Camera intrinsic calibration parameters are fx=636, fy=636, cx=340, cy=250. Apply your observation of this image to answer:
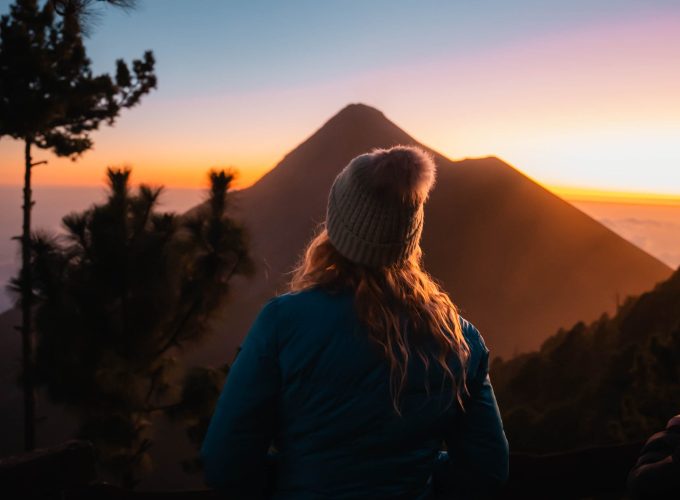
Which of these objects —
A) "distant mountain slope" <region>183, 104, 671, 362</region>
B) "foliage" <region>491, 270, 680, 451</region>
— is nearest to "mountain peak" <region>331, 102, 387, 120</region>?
"distant mountain slope" <region>183, 104, 671, 362</region>

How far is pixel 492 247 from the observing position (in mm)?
67625

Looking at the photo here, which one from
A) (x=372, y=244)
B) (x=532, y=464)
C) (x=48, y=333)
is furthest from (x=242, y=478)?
(x=48, y=333)

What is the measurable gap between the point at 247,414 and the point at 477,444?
1.95 ft

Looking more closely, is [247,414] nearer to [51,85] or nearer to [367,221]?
[367,221]

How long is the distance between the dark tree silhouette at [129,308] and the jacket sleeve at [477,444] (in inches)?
427

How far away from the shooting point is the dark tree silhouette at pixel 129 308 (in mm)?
11375

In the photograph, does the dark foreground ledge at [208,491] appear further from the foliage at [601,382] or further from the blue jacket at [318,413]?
the foliage at [601,382]

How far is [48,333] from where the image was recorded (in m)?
11.2

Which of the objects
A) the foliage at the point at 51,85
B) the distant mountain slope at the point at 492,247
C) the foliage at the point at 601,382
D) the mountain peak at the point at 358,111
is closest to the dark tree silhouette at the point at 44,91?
the foliage at the point at 51,85

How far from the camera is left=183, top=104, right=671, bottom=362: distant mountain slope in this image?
58.2 metres

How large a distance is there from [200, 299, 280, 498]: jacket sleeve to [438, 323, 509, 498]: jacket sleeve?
0.48 meters

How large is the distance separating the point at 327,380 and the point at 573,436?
17517mm

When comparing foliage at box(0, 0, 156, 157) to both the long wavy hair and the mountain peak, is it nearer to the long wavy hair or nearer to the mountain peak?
the long wavy hair

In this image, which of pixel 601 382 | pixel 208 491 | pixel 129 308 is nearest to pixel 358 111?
pixel 601 382
